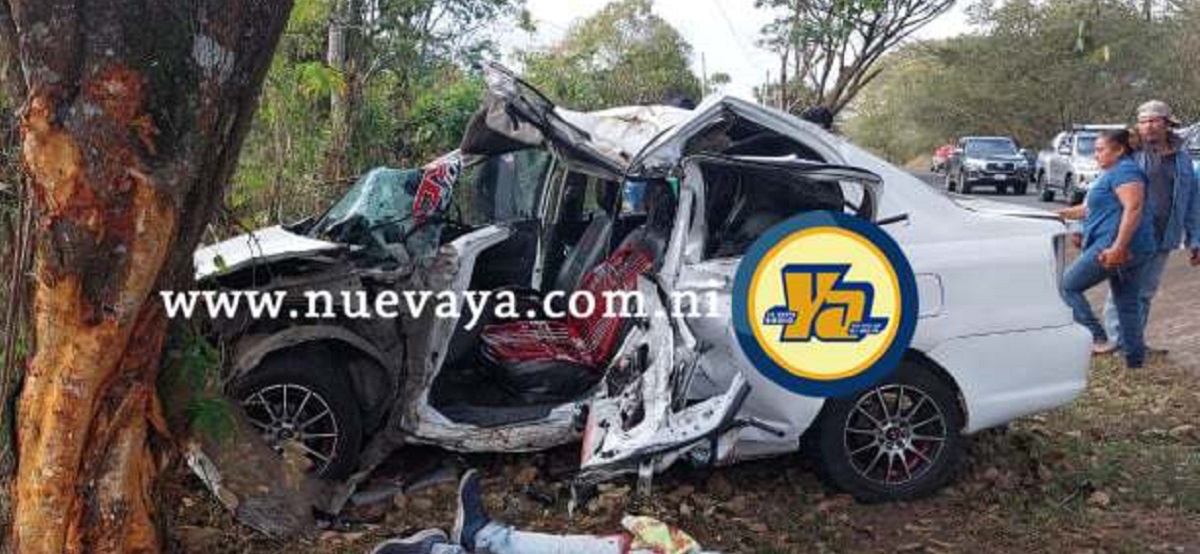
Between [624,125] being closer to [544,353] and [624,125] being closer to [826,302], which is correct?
[544,353]

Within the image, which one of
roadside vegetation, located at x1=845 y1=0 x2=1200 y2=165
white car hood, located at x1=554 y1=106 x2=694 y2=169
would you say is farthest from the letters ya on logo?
roadside vegetation, located at x1=845 y1=0 x2=1200 y2=165

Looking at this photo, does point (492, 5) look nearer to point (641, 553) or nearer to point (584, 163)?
point (584, 163)

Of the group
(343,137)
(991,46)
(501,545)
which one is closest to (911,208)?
(501,545)

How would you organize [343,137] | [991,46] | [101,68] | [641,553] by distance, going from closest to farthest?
[101,68] → [641,553] → [343,137] → [991,46]

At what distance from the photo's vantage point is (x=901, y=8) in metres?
26.2

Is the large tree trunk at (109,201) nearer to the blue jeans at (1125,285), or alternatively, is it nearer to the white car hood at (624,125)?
the white car hood at (624,125)

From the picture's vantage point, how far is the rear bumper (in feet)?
15.6

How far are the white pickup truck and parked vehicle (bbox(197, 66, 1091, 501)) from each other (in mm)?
17792

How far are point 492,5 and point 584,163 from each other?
31.6 feet

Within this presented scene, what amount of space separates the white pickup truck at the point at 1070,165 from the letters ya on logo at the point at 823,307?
1814 centimetres

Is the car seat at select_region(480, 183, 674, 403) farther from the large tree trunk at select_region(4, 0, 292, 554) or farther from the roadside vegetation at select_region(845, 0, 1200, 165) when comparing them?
the roadside vegetation at select_region(845, 0, 1200, 165)

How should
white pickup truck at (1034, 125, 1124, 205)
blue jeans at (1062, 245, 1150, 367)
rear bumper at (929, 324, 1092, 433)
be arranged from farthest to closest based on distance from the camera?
white pickup truck at (1034, 125, 1124, 205)
blue jeans at (1062, 245, 1150, 367)
rear bumper at (929, 324, 1092, 433)

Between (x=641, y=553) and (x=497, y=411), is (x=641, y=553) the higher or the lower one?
the lower one

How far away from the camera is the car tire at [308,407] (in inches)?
A: 179
